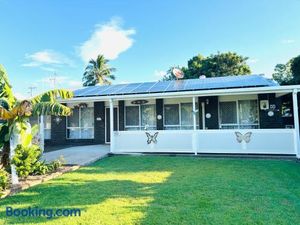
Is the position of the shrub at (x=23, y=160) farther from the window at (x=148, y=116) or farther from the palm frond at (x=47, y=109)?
the window at (x=148, y=116)

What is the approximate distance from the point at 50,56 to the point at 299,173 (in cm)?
3171

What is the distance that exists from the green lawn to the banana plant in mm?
1528

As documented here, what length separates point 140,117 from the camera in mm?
15203

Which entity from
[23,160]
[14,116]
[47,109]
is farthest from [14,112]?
[23,160]

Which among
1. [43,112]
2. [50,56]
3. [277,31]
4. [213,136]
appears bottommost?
[213,136]

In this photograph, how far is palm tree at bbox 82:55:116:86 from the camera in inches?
1640

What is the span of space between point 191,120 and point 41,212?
10.5 metres

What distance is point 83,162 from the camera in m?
9.91

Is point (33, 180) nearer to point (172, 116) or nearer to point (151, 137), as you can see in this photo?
point (151, 137)

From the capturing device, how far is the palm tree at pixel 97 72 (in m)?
41.7

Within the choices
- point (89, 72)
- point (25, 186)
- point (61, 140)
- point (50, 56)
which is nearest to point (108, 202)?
point (25, 186)

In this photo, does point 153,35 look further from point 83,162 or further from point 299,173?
point 299,173

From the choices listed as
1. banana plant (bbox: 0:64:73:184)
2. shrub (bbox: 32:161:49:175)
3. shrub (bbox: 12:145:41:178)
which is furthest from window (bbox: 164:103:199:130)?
shrub (bbox: 12:145:41:178)

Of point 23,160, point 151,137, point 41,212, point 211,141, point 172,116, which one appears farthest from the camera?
point 172,116
